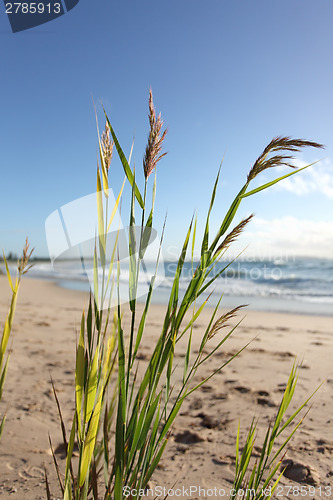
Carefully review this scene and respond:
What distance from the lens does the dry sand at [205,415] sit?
6.11 feet

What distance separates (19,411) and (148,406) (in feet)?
7.37

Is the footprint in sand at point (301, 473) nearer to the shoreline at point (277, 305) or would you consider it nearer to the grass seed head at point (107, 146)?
the grass seed head at point (107, 146)

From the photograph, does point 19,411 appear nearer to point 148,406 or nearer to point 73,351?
point 73,351

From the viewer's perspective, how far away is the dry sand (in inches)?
73.3

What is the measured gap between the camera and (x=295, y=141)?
0.88m

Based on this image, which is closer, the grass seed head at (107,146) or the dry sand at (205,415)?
the grass seed head at (107,146)

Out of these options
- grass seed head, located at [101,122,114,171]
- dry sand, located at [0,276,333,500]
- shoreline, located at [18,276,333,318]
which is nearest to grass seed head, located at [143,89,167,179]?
grass seed head, located at [101,122,114,171]

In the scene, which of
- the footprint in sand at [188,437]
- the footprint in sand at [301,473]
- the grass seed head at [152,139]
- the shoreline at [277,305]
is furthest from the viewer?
the shoreline at [277,305]

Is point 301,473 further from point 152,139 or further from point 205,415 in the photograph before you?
point 152,139

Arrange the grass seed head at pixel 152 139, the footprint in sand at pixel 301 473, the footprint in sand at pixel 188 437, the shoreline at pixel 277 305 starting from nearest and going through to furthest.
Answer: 1. the grass seed head at pixel 152 139
2. the footprint in sand at pixel 301 473
3. the footprint in sand at pixel 188 437
4. the shoreline at pixel 277 305

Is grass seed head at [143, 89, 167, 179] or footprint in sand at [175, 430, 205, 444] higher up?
grass seed head at [143, 89, 167, 179]

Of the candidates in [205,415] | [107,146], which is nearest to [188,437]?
[205,415]

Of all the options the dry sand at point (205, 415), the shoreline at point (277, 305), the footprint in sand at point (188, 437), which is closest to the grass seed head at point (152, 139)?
the dry sand at point (205, 415)

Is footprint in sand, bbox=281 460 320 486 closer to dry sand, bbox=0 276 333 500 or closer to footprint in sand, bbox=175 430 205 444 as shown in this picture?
dry sand, bbox=0 276 333 500
